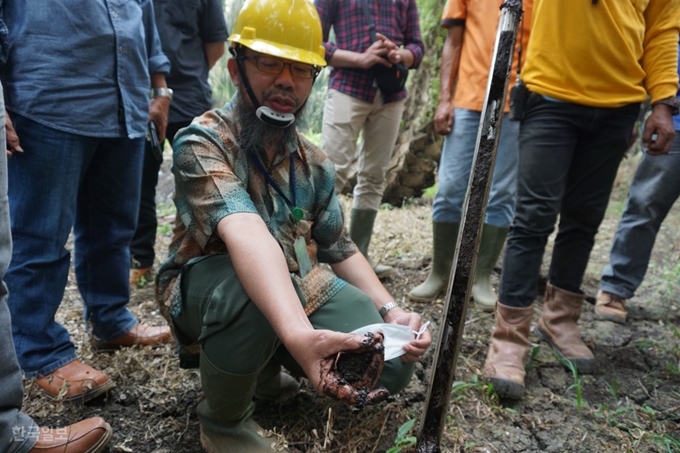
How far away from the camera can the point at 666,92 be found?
2.10 m

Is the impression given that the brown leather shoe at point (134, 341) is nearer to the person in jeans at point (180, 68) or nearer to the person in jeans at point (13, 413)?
the person in jeans at point (13, 413)

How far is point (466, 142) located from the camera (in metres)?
2.79

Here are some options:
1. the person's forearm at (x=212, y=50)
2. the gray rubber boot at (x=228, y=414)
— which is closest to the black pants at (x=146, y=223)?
the person's forearm at (x=212, y=50)

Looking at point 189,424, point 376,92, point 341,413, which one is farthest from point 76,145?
point 376,92

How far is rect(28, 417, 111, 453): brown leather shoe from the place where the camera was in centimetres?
142

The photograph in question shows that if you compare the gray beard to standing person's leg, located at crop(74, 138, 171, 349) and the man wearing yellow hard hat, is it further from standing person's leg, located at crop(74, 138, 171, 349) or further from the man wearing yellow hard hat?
standing person's leg, located at crop(74, 138, 171, 349)

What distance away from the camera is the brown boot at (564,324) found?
93.3 inches

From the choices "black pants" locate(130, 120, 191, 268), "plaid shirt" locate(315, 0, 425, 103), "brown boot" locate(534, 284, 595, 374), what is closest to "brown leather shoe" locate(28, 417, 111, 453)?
"black pants" locate(130, 120, 191, 268)

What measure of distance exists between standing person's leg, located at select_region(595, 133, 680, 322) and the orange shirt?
3.47ft

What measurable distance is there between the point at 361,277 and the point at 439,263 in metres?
1.32

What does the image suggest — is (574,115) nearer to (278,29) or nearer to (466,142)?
(466,142)

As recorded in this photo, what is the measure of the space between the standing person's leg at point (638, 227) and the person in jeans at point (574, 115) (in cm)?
89

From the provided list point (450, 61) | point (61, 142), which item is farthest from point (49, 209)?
point (450, 61)

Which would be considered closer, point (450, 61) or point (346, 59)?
point (450, 61)
